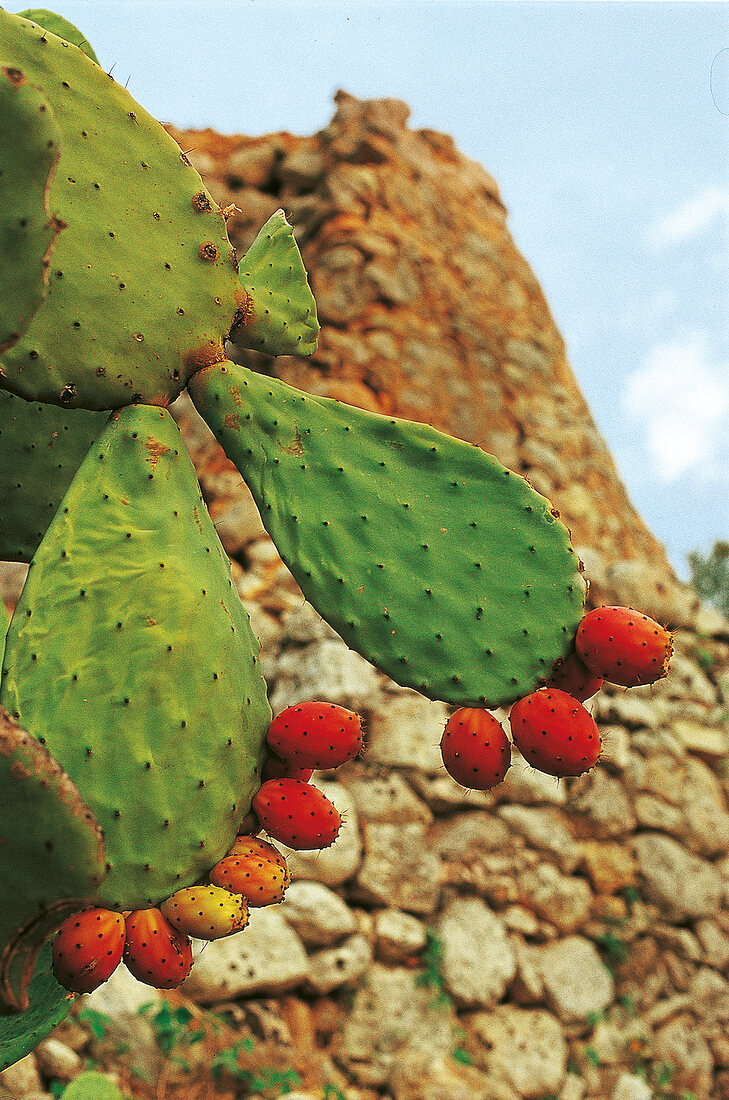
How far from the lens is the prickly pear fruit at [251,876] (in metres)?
1.04

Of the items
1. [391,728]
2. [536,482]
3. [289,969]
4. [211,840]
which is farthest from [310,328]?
[536,482]

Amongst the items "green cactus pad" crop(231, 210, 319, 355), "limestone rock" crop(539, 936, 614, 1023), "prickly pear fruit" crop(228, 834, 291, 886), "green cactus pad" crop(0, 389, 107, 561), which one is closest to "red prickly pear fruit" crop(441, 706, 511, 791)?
"prickly pear fruit" crop(228, 834, 291, 886)

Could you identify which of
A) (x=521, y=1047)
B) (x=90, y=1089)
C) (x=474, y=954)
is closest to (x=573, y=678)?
(x=90, y=1089)

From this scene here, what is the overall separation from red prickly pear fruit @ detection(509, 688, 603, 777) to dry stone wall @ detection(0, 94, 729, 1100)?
212 centimetres

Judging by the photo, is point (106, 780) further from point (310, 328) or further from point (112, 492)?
point (310, 328)

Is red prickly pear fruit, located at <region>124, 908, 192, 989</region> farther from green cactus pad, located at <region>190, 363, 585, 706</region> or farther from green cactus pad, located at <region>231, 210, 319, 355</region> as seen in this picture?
green cactus pad, located at <region>231, 210, 319, 355</region>

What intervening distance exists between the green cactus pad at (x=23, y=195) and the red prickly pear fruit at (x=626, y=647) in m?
0.69

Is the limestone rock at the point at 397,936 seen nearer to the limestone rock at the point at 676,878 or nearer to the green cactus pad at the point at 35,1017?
the limestone rock at the point at 676,878


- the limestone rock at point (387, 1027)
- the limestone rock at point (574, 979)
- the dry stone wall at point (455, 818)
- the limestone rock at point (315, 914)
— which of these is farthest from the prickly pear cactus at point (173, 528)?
the limestone rock at point (574, 979)

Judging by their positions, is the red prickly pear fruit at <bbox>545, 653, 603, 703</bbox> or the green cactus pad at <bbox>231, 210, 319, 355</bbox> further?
the green cactus pad at <bbox>231, 210, 319, 355</bbox>

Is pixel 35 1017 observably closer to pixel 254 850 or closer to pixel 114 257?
pixel 254 850

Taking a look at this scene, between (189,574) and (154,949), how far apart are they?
40 cm

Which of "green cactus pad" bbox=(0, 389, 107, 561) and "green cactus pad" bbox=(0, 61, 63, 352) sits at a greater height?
"green cactus pad" bbox=(0, 61, 63, 352)

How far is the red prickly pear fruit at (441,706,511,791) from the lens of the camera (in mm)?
1103
